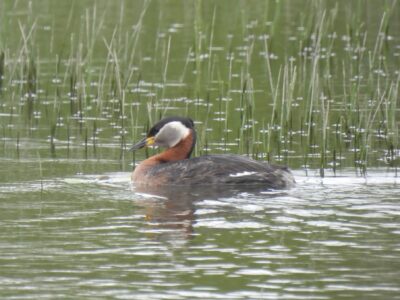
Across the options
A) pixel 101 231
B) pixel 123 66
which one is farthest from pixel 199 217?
pixel 123 66

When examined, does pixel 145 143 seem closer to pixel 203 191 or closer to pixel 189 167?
pixel 189 167

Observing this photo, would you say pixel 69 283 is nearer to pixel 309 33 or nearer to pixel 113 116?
pixel 113 116

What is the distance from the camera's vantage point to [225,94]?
17.9 m

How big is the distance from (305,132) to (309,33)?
5.68m

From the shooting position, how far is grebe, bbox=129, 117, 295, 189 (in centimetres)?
1264

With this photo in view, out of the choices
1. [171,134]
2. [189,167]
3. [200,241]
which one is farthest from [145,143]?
[200,241]

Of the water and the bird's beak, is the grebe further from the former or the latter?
the water

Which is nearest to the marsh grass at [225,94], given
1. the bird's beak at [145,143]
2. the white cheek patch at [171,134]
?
the bird's beak at [145,143]

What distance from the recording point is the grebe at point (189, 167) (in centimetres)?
1264

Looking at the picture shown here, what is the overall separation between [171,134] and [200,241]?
3585 mm

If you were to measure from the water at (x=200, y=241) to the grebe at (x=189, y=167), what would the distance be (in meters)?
0.22

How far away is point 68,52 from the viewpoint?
68.6ft

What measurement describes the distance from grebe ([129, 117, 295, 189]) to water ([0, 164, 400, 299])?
0.71 ft

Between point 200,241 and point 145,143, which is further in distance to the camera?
point 145,143
